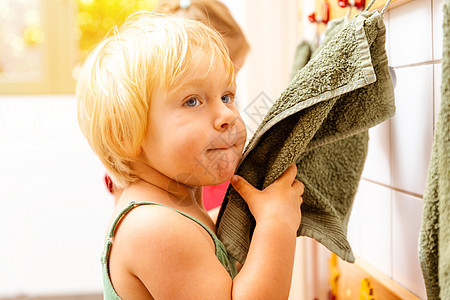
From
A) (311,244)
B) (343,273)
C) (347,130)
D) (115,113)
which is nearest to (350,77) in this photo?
(347,130)

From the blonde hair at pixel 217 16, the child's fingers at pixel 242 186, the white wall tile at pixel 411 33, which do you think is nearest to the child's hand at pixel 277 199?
the child's fingers at pixel 242 186

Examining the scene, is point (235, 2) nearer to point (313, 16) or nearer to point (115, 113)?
point (313, 16)

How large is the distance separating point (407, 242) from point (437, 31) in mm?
297

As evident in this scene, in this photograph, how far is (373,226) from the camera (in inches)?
30.3

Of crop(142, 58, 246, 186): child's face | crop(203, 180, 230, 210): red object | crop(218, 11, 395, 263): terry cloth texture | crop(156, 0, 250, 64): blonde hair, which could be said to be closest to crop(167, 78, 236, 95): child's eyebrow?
crop(142, 58, 246, 186): child's face

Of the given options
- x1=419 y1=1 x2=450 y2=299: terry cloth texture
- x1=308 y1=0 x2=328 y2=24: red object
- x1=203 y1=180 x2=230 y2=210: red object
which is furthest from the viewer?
x1=203 y1=180 x2=230 y2=210: red object

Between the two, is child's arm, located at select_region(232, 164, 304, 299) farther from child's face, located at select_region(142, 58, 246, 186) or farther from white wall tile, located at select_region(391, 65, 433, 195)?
white wall tile, located at select_region(391, 65, 433, 195)

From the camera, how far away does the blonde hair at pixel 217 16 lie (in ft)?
3.35

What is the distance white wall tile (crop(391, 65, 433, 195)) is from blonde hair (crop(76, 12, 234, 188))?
0.82ft

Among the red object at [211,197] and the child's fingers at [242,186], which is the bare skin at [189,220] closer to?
the child's fingers at [242,186]

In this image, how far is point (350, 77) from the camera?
532 mm

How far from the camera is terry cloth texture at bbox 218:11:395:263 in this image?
536 millimetres

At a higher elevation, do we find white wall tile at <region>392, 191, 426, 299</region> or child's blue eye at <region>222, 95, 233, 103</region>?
child's blue eye at <region>222, 95, 233, 103</region>

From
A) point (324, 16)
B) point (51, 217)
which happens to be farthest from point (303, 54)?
point (51, 217)
